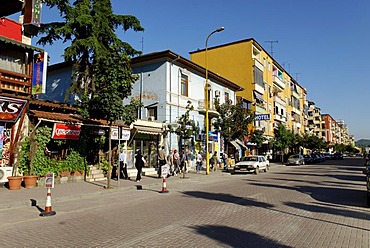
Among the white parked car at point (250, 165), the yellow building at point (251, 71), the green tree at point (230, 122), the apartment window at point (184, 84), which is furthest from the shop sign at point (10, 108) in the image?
the yellow building at point (251, 71)

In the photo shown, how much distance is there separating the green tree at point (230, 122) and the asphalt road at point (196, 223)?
17.4m

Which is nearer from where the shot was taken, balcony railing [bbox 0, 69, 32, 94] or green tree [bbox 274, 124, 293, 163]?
balcony railing [bbox 0, 69, 32, 94]

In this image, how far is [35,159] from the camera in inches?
588

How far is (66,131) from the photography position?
1623 centimetres

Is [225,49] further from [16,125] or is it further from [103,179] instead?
[16,125]

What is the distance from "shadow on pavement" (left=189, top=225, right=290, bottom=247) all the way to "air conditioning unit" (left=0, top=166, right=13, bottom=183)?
10.5 meters

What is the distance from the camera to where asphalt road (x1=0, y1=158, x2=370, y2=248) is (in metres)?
6.20

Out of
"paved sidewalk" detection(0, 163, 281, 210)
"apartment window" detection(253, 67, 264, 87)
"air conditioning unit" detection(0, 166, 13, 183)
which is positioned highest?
"apartment window" detection(253, 67, 264, 87)

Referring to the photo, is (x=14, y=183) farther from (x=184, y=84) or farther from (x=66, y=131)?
(x=184, y=84)

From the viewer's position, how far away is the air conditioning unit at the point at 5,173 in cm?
1379

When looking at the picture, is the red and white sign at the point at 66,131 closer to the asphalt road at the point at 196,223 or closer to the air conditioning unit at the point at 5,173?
the air conditioning unit at the point at 5,173

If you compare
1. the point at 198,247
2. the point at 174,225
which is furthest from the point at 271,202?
the point at 198,247

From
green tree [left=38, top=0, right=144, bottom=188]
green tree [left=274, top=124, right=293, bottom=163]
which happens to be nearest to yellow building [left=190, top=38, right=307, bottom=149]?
green tree [left=274, top=124, right=293, bottom=163]

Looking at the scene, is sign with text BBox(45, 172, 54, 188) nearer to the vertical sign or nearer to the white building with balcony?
the vertical sign
